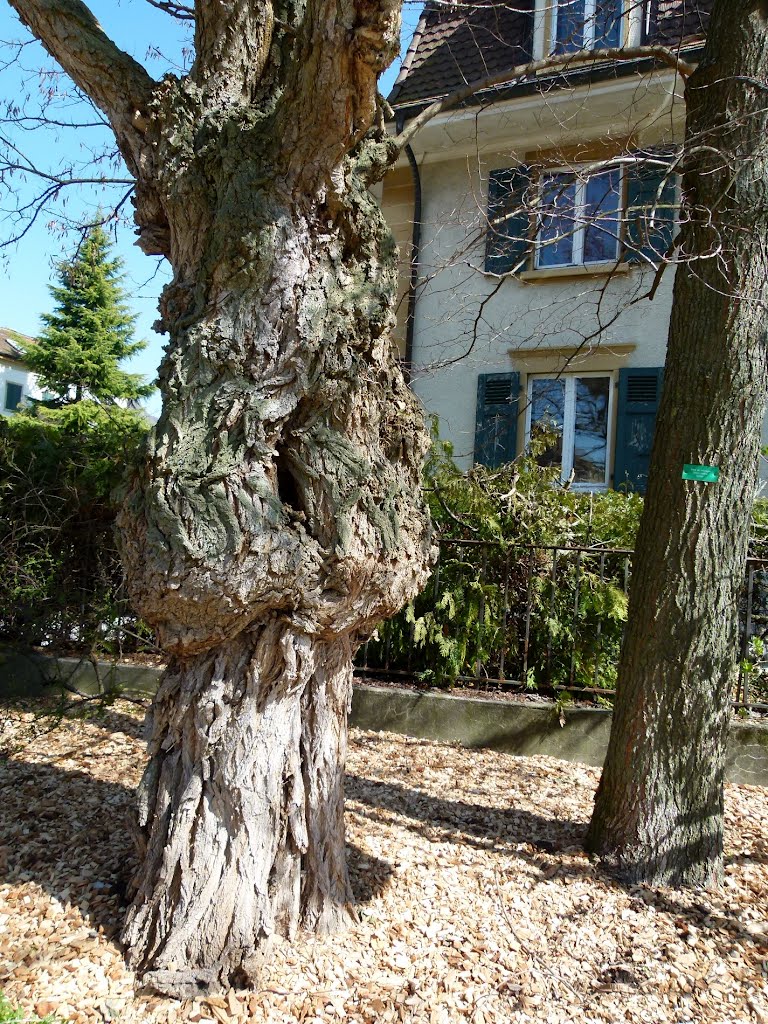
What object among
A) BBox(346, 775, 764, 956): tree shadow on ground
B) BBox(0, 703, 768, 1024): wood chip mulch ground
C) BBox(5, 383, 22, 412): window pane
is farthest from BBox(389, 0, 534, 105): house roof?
BBox(5, 383, 22, 412): window pane

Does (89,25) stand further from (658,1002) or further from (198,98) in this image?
(658,1002)

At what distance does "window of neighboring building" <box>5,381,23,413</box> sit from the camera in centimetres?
3444

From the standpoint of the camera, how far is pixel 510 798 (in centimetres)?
450

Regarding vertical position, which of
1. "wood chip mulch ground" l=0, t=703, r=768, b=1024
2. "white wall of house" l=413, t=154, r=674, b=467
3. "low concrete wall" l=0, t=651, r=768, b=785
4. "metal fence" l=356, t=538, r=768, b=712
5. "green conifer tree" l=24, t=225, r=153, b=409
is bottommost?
"wood chip mulch ground" l=0, t=703, r=768, b=1024

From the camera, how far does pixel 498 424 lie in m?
9.87

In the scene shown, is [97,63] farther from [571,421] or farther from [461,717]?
[571,421]

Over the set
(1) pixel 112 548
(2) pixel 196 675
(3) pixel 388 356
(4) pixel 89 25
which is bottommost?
(2) pixel 196 675

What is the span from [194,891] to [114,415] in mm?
4736

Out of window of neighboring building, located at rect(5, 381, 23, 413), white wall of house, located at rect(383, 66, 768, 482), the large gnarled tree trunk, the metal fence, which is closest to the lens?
the large gnarled tree trunk

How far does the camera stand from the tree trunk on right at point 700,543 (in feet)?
11.5

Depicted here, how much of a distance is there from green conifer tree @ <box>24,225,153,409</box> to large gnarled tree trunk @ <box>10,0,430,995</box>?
20802 mm

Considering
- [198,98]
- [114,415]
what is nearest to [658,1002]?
[198,98]

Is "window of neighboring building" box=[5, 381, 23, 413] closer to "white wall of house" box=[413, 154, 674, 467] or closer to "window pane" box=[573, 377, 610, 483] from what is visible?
"white wall of house" box=[413, 154, 674, 467]

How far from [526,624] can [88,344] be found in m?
21.7
